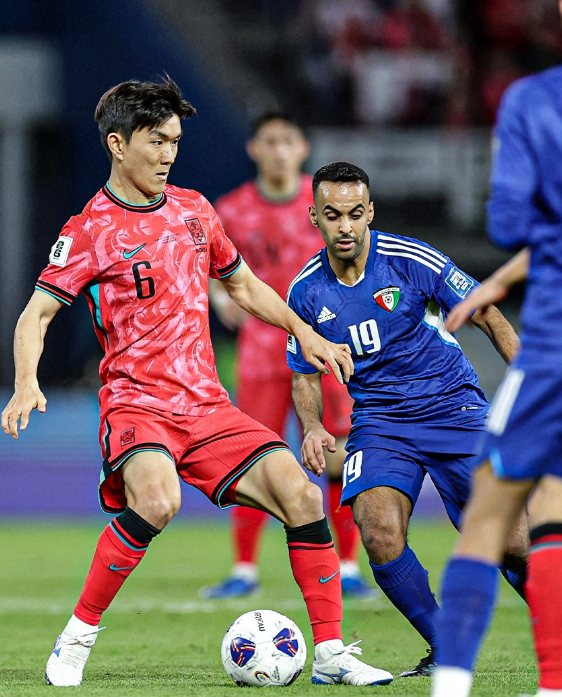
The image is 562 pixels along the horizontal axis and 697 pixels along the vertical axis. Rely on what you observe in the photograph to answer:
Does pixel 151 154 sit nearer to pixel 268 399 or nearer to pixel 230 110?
pixel 268 399

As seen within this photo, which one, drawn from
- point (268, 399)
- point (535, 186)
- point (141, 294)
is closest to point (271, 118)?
point (268, 399)

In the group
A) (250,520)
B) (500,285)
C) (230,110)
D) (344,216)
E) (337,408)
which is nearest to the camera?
(500,285)

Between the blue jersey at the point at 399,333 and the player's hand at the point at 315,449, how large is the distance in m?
0.34

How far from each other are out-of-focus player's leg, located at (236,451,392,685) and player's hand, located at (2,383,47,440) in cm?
85

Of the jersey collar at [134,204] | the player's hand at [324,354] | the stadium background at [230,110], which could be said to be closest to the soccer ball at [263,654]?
the player's hand at [324,354]

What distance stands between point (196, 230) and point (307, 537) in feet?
4.25

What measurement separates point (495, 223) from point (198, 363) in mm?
2042

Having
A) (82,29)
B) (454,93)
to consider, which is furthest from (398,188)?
(82,29)

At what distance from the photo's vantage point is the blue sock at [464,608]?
10.0 ft

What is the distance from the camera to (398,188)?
13117mm

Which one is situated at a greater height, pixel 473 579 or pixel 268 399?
pixel 473 579

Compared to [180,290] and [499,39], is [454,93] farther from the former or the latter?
[180,290]

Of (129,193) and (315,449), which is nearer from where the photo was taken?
(315,449)

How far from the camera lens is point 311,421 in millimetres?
4793
